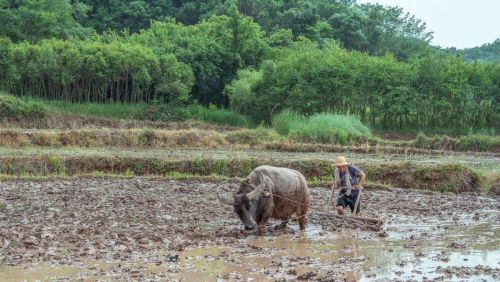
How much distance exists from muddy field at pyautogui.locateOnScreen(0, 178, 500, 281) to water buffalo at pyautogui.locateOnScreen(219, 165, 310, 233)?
11.7 inches

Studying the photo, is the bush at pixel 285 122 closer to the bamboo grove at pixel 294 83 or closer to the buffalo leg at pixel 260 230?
the bamboo grove at pixel 294 83

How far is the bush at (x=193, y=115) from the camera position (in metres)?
36.1

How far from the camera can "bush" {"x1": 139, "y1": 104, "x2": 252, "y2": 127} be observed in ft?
118

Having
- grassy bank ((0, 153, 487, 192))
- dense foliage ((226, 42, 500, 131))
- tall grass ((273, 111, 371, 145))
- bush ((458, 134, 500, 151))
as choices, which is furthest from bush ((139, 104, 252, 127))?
grassy bank ((0, 153, 487, 192))

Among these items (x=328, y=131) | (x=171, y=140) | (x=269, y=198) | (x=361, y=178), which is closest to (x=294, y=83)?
(x=328, y=131)

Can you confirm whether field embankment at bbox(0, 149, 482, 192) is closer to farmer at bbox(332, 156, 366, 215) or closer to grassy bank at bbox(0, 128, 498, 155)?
grassy bank at bbox(0, 128, 498, 155)

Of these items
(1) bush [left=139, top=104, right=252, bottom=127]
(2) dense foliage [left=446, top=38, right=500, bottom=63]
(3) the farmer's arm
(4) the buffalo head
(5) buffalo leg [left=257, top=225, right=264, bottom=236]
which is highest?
(2) dense foliage [left=446, top=38, right=500, bottom=63]

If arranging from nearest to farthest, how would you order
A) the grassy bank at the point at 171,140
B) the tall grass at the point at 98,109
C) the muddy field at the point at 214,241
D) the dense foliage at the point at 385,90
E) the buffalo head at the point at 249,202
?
the muddy field at the point at 214,241 < the buffalo head at the point at 249,202 < the grassy bank at the point at 171,140 < the tall grass at the point at 98,109 < the dense foliage at the point at 385,90

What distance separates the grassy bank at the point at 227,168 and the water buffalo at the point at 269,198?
22.1 feet

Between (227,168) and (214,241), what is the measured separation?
30.3ft

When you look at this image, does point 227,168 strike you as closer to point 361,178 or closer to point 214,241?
point 361,178

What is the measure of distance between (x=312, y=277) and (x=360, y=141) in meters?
20.0

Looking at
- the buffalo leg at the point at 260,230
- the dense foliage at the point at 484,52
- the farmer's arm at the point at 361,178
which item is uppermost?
the dense foliage at the point at 484,52

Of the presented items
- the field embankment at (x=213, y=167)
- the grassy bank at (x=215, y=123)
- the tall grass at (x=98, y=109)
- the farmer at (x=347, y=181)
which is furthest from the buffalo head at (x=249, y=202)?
the tall grass at (x=98, y=109)
